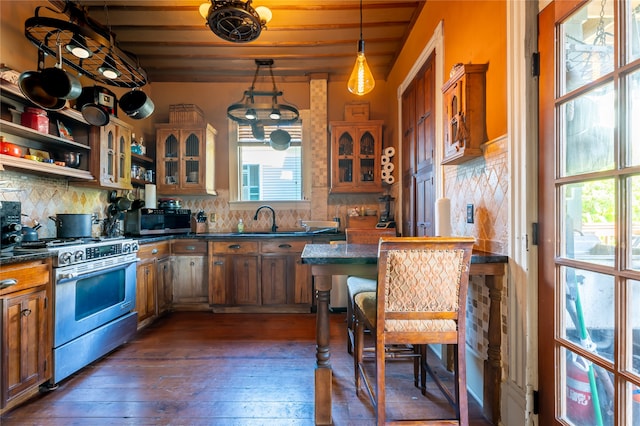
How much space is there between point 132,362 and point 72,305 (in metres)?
0.62

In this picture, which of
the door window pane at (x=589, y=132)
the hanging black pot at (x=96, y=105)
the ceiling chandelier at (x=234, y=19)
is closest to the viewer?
the door window pane at (x=589, y=132)

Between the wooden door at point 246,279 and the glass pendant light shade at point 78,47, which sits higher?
the glass pendant light shade at point 78,47

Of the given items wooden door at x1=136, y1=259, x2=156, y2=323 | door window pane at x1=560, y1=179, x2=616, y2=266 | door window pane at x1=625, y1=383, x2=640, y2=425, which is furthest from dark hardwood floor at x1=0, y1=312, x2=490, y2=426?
door window pane at x1=560, y1=179, x2=616, y2=266

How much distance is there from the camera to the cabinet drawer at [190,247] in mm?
3283

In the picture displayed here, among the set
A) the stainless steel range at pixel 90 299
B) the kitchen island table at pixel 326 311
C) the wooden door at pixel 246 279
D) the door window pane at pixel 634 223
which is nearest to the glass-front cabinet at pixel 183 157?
the wooden door at pixel 246 279

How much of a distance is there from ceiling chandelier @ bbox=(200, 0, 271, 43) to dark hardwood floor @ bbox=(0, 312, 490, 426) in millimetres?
2373

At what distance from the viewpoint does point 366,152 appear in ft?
11.8

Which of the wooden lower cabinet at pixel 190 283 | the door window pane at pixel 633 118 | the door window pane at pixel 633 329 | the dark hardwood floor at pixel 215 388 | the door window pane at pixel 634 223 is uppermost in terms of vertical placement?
the door window pane at pixel 633 118

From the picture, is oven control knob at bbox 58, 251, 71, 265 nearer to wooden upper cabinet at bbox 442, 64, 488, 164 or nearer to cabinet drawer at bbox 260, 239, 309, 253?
cabinet drawer at bbox 260, 239, 309, 253

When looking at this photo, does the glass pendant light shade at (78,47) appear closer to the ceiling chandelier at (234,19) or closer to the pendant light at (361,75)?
the ceiling chandelier at (234,19)

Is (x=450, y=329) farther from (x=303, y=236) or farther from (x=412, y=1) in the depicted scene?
(x=412, y=1)

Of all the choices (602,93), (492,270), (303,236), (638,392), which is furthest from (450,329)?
(303,236)

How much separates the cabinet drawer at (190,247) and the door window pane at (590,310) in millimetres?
3216

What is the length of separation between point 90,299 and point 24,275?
0.52 m
